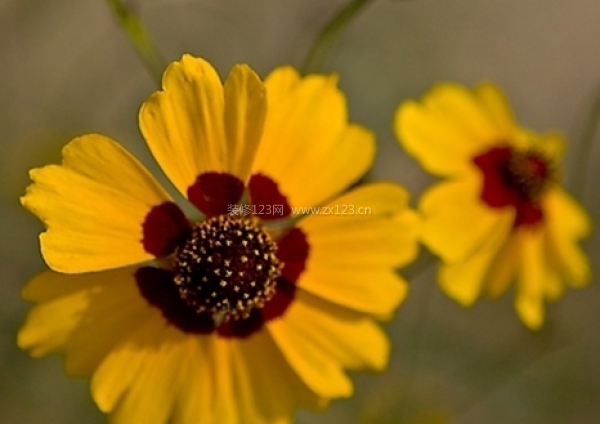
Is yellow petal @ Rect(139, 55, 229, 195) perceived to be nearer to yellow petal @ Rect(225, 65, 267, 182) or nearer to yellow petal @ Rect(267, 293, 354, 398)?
yellow petal @ Rect(225, 65, 267, 182)

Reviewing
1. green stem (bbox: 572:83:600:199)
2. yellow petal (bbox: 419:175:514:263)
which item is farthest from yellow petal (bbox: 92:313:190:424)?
green stem (bbox: 572:83:600:199)

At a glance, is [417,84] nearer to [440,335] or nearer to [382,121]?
[382,121]

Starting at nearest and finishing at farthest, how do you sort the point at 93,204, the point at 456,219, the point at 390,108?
the point at 93,204 → the point at 456,219 → the point at 390,108

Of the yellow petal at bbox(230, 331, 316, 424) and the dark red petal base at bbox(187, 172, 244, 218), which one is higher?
the dark red petal base at bbox(187, 172, 244, 218)

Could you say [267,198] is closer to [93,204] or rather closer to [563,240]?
[93,204]

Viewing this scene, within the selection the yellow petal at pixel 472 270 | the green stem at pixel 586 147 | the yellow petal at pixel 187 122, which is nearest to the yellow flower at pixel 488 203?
the yellow petal at pixel 472 270

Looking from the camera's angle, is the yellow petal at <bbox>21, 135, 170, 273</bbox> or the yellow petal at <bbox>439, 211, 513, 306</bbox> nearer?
the yellow petal at <bbox>21, 135, 170, 273</bbox>

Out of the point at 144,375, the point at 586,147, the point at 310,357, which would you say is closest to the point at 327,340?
the point at 310,357
